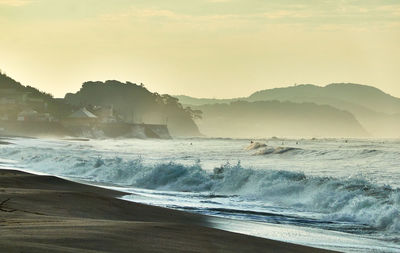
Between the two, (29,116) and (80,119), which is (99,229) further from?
(80,119)

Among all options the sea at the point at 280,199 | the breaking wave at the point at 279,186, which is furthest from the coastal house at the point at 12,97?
the sea at the point at 280,199

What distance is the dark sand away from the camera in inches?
326

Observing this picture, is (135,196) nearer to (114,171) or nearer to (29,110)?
(114,171)

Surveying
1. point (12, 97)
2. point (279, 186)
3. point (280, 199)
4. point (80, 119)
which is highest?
point (12, 97)

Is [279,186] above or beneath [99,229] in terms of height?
above

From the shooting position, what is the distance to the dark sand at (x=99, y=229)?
27.2ft

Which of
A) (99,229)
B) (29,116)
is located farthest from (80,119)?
(99,229)

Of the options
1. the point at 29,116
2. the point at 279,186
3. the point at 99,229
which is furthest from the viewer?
the point at 29,116

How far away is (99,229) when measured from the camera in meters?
9.59

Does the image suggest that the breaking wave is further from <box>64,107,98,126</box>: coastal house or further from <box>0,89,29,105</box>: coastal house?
<box>64,107,98,126</box>: coastal house

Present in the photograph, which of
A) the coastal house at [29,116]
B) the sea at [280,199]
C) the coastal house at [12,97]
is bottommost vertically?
the sea at [280,199]

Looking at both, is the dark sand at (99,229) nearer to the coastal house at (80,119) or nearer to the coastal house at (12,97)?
the coastal house at (12,97)

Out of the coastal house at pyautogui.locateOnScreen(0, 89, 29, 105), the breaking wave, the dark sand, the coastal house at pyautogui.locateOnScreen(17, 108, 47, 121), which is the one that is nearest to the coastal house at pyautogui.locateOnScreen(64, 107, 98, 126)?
the coastal house at pyautogui.locateOnScreen(17, 108, 47, 121)

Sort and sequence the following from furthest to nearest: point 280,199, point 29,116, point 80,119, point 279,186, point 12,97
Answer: point 12,97 < point 80,119 < point 29,116 < point 279,186 < point 280,199
